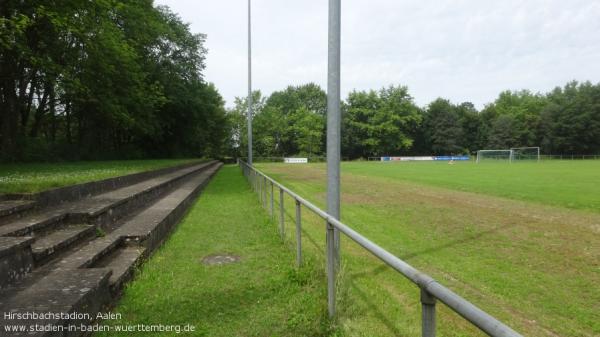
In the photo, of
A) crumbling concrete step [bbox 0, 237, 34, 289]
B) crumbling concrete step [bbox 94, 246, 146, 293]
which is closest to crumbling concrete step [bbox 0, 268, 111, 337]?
crumbling concrete step [bbox 0, 237, 34, 289]

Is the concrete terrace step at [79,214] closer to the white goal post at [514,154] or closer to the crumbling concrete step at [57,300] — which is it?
the crumbling concrete step at [57,300]

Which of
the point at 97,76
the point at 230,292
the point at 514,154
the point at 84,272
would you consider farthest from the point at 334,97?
the point at 514,154

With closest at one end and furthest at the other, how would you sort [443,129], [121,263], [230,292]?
[230,292] < [121,263] < [443,129]

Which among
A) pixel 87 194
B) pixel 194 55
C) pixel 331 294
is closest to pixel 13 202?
pixel 87 194

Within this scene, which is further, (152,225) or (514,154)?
(514,154)

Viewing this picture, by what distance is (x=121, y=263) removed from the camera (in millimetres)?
4391

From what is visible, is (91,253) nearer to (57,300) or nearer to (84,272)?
(84,272)

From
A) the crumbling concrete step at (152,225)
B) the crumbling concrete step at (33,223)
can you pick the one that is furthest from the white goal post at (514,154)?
the crumbling concrete step at (33,223)

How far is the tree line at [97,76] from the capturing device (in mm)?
14281

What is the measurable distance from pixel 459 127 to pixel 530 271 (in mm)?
83914

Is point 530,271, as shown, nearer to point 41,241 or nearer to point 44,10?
point 41,241

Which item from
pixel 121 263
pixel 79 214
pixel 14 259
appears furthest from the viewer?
pixel 79 214

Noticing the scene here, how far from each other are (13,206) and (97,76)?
16.7 meters

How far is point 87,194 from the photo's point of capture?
710 cm
